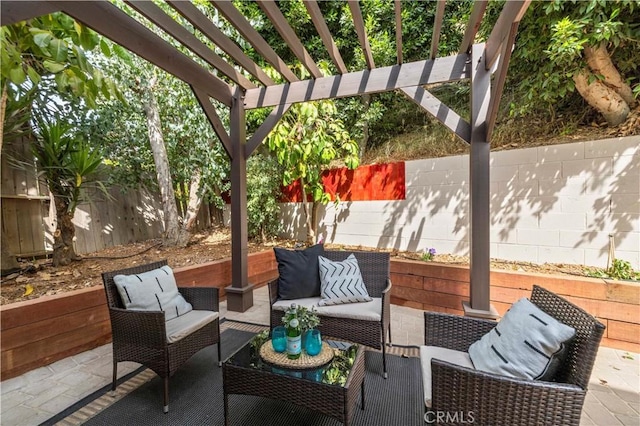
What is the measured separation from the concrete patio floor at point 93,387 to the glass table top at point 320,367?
115 cm

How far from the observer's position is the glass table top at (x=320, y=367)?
1536 millimetres

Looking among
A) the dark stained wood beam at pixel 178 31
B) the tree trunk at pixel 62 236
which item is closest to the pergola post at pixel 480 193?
the dark stained wood beam at pixel 178 31

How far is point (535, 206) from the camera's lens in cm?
337

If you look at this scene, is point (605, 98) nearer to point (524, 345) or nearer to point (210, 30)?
point (524, 345)

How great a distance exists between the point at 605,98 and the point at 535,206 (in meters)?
1.27

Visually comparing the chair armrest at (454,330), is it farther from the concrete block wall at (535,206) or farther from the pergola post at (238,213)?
the pergola post at (238,213)

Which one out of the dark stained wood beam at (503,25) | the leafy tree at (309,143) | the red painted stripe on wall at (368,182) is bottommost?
the red painted stripe on wall at (368,182)

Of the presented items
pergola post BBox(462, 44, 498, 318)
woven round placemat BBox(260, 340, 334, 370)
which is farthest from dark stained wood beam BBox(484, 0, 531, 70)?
woven round placemat BBox(260, 340, 334, 370)

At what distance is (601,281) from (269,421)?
2953 mm

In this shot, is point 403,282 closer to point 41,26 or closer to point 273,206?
point 273,206

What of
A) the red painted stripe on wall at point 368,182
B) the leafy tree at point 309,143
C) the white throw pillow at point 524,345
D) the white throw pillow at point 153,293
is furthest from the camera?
the red painted stripe on wall at point 368,182

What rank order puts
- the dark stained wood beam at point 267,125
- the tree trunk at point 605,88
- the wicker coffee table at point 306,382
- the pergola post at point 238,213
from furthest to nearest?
the pergola post at point 238,213
the dark stained wood beam at point 267,125
the tree trunk at point 605,88
the wicker coffee table at point 306,382

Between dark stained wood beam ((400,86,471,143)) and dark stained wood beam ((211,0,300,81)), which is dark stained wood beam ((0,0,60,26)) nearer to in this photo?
dark stained wood beam ((211,0,300,81))

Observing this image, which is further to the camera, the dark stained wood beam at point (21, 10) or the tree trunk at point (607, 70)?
the tree trunk at point (607, 70)
